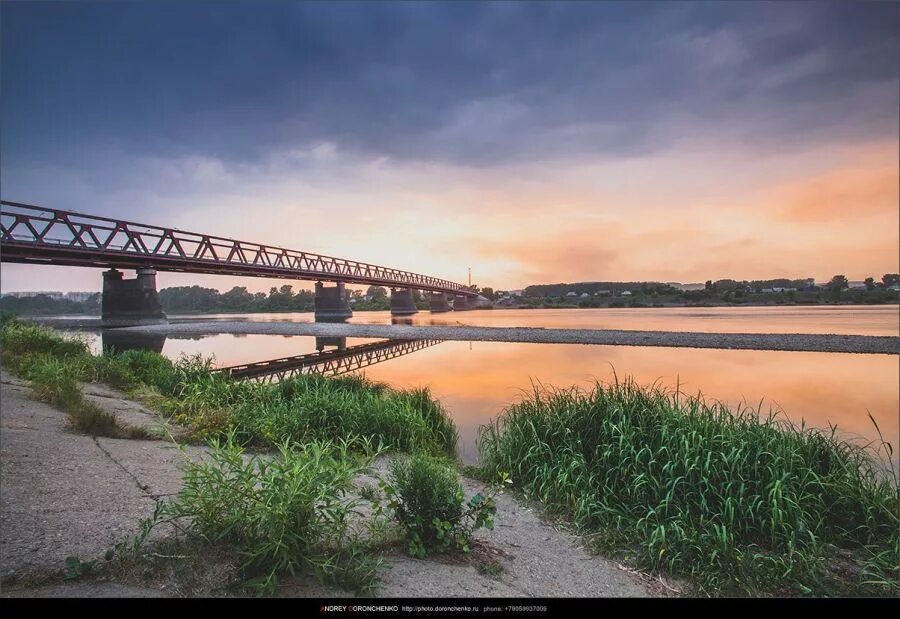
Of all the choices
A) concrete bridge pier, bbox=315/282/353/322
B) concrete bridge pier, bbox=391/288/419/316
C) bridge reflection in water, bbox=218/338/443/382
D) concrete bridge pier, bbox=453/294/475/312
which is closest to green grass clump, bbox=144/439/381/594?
bridge reflection in water, bbox=218/338/443/382

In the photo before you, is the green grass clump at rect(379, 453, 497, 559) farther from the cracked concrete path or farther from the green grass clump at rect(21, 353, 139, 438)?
the green grass clump at rect(21, 353, 139, 438)

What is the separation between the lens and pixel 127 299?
99.6 feet

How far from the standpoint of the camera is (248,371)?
12625 millimetres

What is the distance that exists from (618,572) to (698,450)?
5.34 feet

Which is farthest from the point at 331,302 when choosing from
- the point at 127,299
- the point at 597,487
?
the point at 597,487

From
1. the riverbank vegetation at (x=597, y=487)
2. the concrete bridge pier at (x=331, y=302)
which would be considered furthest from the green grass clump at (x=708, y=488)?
the concrete bridge pier at (x=331, y=302)

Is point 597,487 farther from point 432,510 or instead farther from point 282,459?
point 282,459

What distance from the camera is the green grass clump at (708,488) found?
7.97 feet

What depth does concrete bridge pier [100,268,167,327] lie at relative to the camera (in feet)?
98.1

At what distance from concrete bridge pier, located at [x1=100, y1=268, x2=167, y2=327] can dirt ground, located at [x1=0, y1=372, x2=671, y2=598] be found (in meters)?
31.8

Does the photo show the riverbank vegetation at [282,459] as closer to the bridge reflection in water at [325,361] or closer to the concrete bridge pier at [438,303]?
the bridge reflection in water at [325,361]

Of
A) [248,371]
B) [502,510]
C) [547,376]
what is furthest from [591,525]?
[248,371]

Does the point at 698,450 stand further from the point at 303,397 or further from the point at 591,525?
the point at 303,397

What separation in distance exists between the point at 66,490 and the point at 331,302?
44590mm
